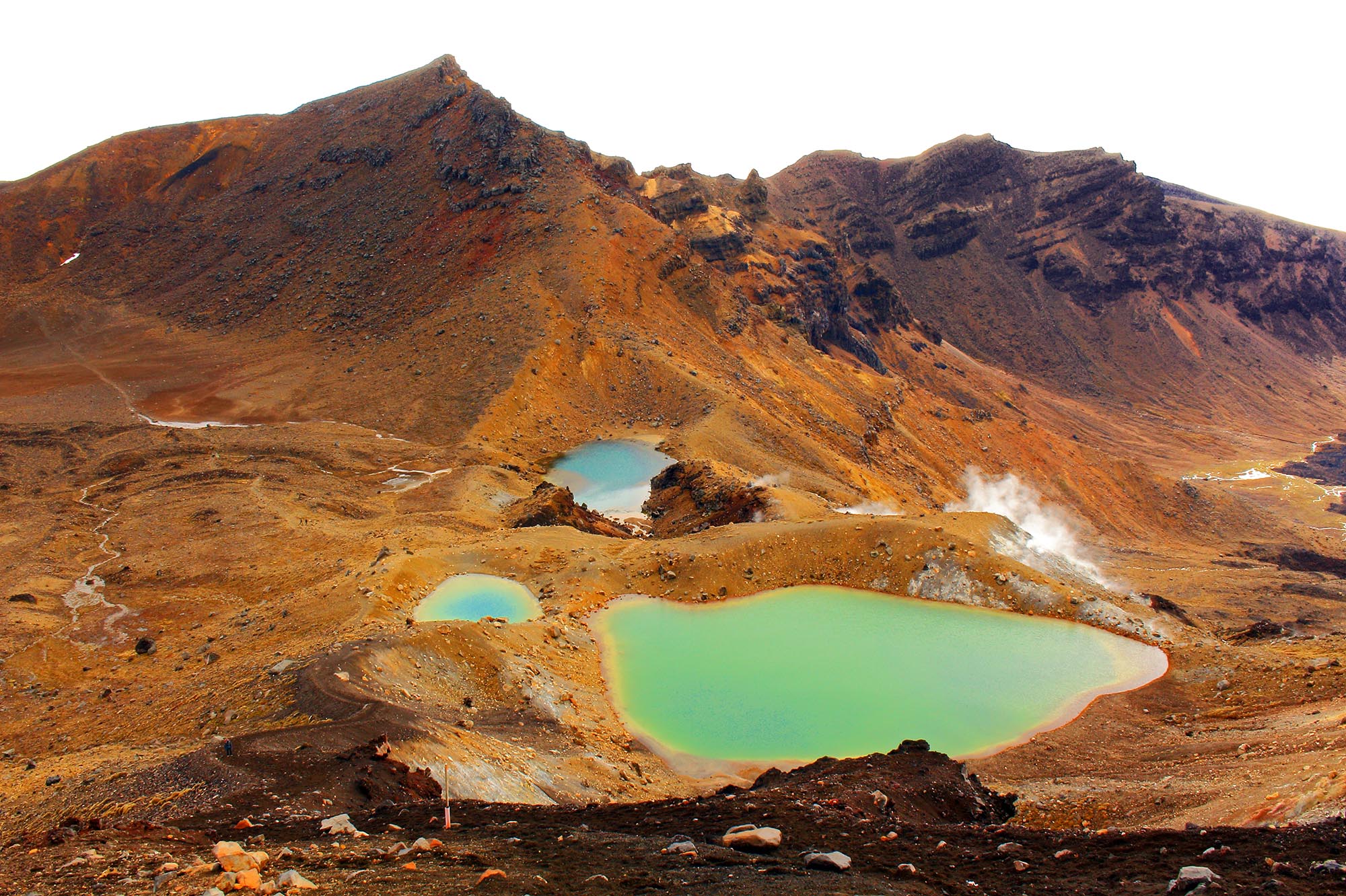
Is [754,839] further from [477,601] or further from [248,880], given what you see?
[477,601]

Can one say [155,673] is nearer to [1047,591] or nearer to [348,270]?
[1047,591]

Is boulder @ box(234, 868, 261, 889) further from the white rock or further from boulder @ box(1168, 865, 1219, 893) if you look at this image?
boulder @ box(1168, 865, 1219, 893)

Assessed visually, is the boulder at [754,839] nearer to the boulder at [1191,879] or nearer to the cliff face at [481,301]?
the boulder at [1191,879]

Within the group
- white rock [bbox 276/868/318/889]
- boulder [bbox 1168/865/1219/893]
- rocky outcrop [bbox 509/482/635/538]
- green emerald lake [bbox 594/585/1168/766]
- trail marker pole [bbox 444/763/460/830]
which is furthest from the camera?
rocky outcrop [bbox 509/482/635/538]

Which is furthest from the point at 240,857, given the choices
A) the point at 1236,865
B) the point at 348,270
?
the point at 348,270

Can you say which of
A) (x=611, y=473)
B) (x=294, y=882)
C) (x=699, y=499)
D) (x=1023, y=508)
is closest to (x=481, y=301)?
(x=611, y=473)

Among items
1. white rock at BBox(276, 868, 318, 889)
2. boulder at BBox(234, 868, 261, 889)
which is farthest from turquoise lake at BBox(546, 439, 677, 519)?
boulder at BBox(234, 868, 261, 889)
